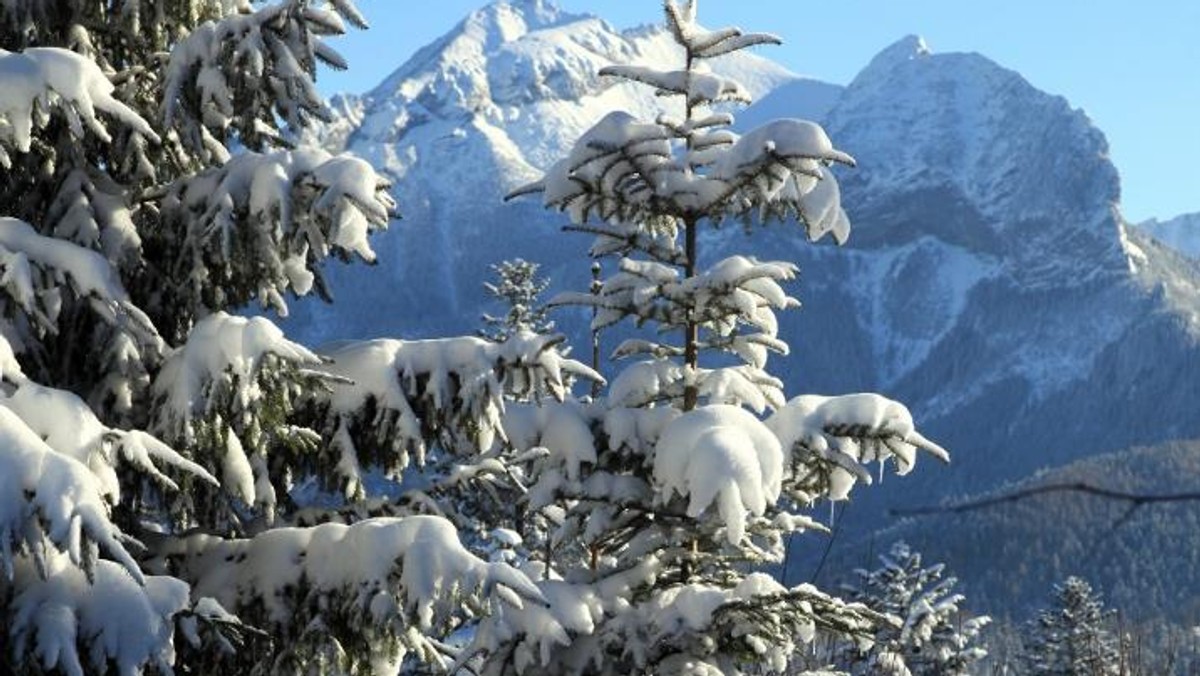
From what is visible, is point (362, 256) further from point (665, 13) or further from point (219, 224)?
point (665, 13)

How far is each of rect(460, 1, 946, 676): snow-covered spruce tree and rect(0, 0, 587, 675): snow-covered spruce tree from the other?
0.87 meters

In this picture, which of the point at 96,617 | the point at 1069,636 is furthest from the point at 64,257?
the point at 1069,636

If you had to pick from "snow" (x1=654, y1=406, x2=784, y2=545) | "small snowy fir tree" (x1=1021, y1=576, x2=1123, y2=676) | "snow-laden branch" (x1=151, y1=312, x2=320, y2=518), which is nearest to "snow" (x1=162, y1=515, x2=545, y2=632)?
"snow-laden branch" (x1=151, y1=312, x2=320, y2=518)

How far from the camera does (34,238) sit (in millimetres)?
5902

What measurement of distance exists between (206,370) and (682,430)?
7.05 ft

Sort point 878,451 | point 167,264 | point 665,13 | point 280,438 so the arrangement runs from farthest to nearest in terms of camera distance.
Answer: point 665,13 < point 878,451 < point 167,264 < point 280,438

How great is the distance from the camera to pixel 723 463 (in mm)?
6613

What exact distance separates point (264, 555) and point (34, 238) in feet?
4.96

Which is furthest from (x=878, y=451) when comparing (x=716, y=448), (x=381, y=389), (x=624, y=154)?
(x=381, y=389)

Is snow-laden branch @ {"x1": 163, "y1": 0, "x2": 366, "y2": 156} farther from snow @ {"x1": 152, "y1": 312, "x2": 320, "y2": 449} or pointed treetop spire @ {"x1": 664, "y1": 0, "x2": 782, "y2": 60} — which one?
pointed treetop spire @ {"x1": 664, "y1": 0, "x2": 782, "y2": 60}

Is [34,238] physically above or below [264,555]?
above

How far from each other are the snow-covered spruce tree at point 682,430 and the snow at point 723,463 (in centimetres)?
1

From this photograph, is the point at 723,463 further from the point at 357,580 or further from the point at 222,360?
the point at 222,360

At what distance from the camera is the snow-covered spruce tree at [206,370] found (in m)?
5.26
